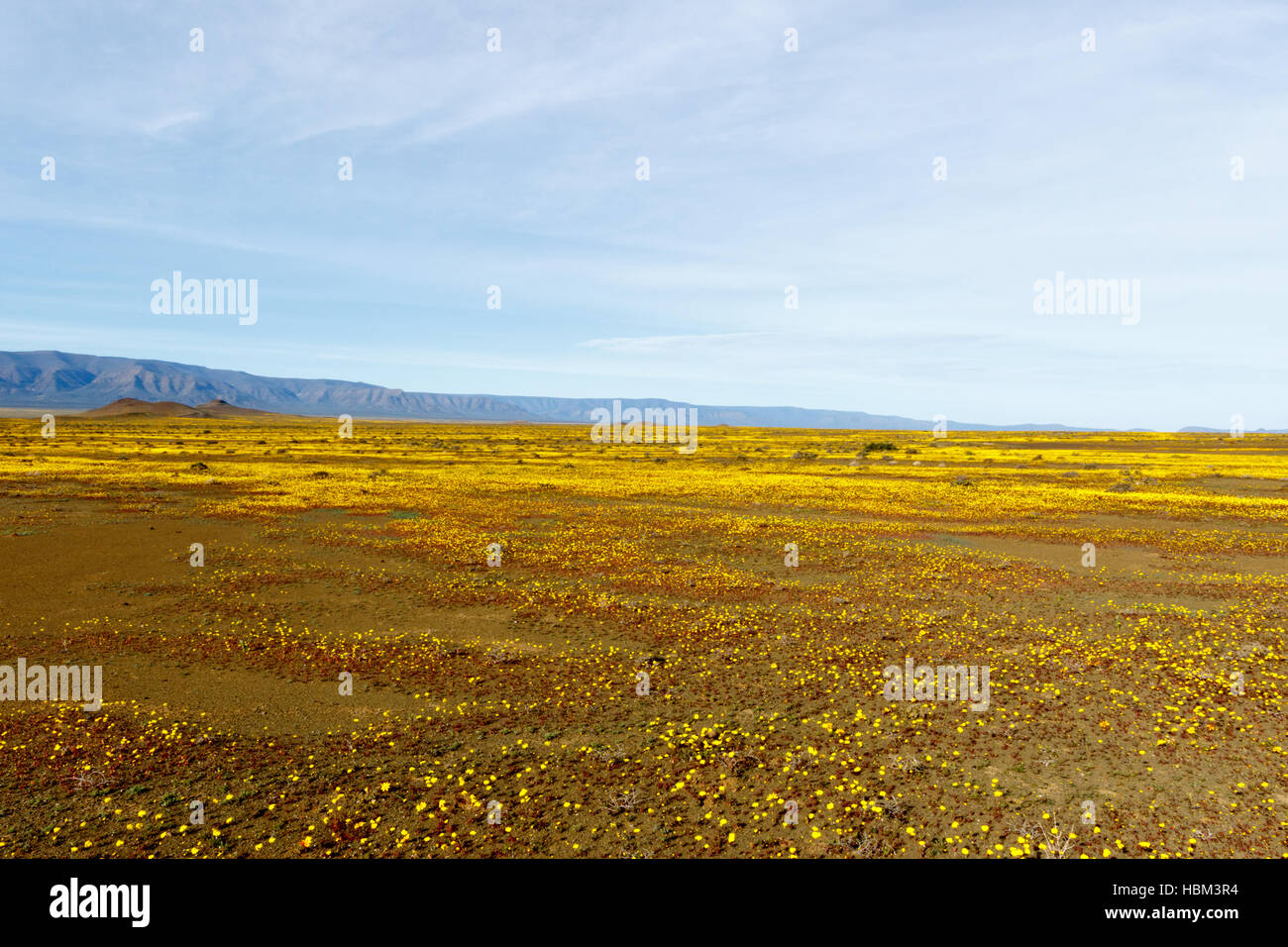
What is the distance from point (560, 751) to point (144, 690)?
864cm

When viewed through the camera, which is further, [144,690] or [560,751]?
[144,690]

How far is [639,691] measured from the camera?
476 inches

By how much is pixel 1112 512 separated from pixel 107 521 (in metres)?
53.1

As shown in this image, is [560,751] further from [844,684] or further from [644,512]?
[644,512]

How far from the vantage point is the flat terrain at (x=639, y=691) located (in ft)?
26.0

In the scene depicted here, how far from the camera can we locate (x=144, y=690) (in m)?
12.0

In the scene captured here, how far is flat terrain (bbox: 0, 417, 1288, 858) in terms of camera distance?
26.0 ft

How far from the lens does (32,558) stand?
22.3 meters
